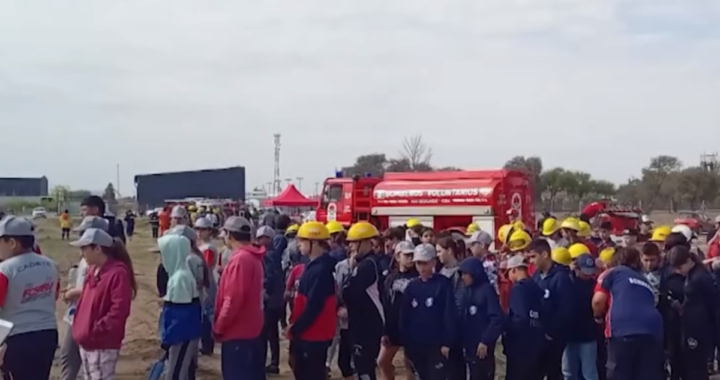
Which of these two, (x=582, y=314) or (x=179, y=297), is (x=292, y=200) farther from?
(x=179, y=297)

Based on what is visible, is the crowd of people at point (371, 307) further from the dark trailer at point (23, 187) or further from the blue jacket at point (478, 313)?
the dark trailer at point (23, 187)

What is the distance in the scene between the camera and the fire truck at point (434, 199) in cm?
2231

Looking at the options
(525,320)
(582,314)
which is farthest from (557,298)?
(525,320)

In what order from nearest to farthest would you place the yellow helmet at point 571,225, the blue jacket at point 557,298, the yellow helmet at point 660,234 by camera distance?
the blue jacket at point 557,298 → the yellow helmet at point 660,234 → the yellow helmet at point 571,225

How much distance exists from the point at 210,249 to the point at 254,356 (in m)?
2.36

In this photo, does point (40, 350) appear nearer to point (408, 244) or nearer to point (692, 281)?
point (408, 244)

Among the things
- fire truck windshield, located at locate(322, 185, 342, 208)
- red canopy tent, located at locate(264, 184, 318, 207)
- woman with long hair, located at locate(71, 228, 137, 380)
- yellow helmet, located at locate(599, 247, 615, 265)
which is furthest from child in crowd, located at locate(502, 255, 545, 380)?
red canopy tent, located at locate(264, 184, 318, 207)

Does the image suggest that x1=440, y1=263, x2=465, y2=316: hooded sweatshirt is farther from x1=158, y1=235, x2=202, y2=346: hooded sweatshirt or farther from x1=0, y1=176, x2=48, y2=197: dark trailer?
x1=0, y1=176, x2=48, y2=197: dark trailer

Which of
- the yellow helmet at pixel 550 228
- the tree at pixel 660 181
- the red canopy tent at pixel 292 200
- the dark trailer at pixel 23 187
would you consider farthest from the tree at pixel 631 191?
the dark trailer at pixel 23 187

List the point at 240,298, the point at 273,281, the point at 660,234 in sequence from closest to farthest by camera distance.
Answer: the point at 240,298, the point at 273,281, the point at 660,234

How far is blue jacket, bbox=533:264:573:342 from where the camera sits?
28.9ft

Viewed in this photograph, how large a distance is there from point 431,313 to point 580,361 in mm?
2035

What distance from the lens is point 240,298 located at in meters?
7.34

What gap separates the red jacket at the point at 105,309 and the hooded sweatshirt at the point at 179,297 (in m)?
1.40
